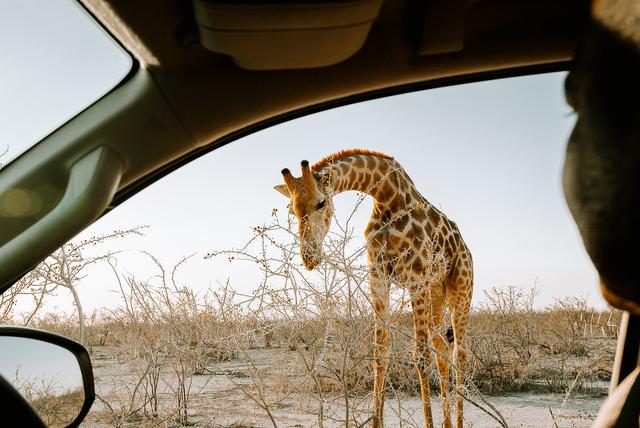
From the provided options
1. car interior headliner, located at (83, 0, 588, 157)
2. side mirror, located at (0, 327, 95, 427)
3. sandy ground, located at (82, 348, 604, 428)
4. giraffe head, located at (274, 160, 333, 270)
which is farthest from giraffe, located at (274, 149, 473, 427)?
side mirror, located at (0, 327, 95, 427)

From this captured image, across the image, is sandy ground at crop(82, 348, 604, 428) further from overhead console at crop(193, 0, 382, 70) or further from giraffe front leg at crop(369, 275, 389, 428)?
overhead console at crop(193, 0, 382, 70)

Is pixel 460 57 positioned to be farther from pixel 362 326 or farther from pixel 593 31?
pixel 362 326

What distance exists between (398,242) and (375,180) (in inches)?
19.7

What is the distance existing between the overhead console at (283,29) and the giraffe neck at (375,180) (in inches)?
111

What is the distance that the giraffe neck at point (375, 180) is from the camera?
13.4ft

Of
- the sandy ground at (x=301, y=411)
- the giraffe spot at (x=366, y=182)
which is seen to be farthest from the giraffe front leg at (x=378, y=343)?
the giraffe spot at (x=366, y=182)

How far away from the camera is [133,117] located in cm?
119

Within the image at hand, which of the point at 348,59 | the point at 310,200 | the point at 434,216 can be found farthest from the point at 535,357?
the point at 348,59

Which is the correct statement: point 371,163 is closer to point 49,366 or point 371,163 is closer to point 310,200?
point 310,200

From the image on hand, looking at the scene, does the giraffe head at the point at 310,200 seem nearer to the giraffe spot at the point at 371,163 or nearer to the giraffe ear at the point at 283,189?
the giraffe ear at the point at 283,189

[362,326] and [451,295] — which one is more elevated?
[451,295]

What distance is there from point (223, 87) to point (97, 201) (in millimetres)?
353

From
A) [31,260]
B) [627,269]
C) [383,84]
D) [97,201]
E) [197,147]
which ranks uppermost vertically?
[383,84]

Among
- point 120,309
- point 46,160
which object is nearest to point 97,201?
point 46,160
